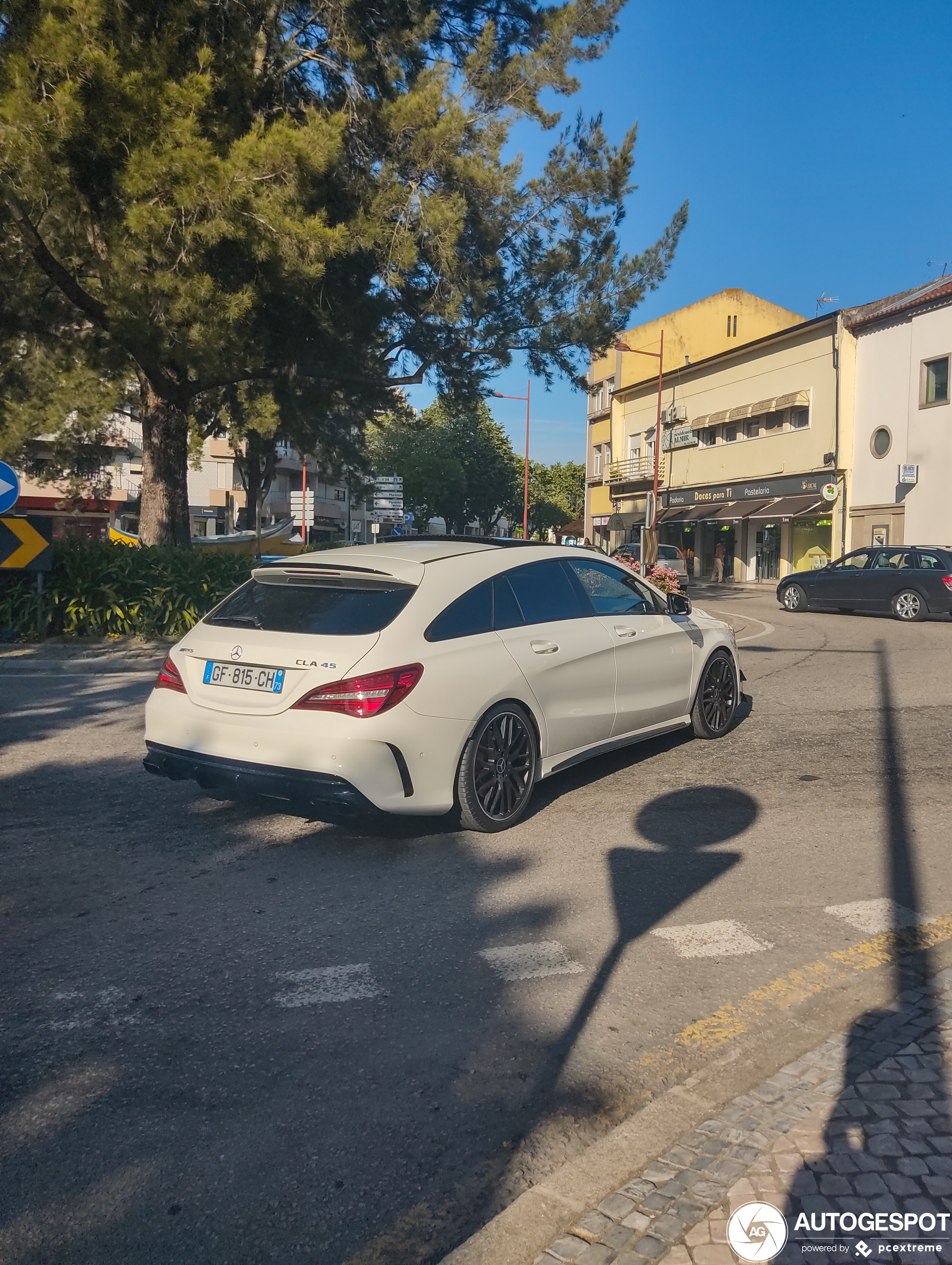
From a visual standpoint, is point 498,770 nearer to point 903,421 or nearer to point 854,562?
point 854,562

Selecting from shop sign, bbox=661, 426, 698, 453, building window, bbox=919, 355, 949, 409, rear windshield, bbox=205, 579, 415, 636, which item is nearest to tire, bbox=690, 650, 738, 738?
rear windshield, bbox=205, 579, 415, 636

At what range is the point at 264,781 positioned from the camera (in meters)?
4.72

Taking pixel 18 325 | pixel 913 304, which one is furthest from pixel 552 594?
pixel 913 304

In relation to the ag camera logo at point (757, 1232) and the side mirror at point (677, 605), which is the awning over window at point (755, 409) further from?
the ag camera logo at point (757, 1232)

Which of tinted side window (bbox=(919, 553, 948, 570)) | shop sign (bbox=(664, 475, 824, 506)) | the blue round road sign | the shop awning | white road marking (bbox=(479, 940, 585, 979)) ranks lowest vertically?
white road marking (bbox=(479, 940, 585, 979))

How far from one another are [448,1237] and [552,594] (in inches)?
161

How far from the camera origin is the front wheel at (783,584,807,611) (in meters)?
22.7

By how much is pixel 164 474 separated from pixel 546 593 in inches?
497

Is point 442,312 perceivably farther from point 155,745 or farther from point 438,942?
point 438,942

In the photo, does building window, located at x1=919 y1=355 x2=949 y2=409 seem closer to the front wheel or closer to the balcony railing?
the front wheel

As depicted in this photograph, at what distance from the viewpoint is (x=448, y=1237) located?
2305 millimetres

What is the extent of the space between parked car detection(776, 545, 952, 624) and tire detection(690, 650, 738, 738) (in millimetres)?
13552

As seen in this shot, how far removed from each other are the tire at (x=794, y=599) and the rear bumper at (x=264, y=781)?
771 inches

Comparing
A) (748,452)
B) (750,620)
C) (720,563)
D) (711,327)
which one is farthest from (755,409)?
(750,620)
